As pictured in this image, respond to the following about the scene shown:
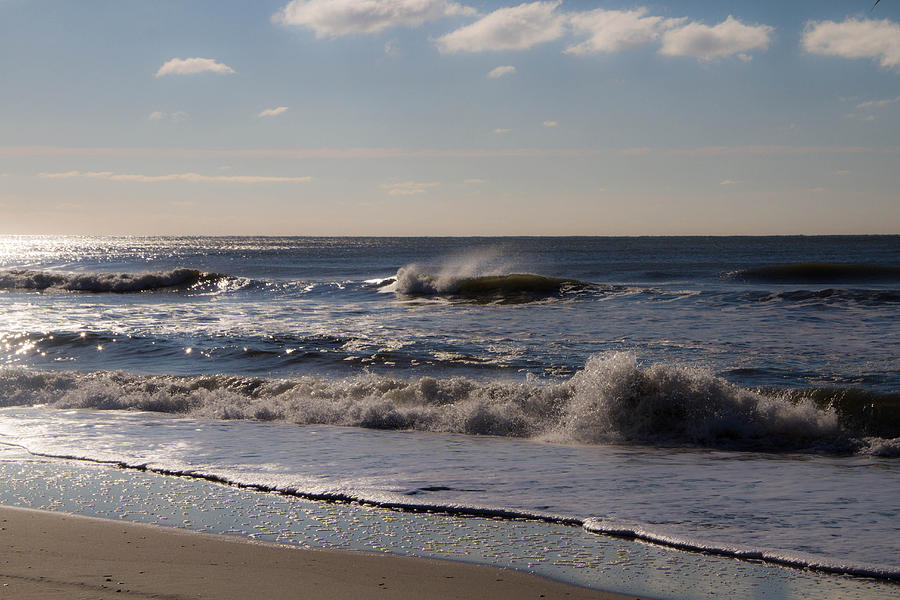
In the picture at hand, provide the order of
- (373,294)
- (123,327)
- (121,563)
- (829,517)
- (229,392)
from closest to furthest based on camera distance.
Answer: (121,563) < (829,517) < (229,392) < (123,327) < (373,294)

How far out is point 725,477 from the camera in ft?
20.0

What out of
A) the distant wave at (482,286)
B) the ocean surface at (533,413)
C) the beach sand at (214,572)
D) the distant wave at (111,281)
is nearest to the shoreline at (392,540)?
the beach sand at (214,572)

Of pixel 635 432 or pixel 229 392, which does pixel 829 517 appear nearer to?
pixel 635 432

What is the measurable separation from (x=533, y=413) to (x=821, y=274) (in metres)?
29.4

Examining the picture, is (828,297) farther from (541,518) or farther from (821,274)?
(541,518)

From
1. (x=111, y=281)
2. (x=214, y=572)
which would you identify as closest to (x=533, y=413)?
(x=214, y=572)

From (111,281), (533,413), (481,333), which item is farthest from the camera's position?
(111,281)

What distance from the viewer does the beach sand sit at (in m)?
3.59

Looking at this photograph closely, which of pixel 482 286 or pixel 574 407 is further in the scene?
pixel 482 286

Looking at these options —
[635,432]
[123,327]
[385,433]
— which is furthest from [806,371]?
[123,327]

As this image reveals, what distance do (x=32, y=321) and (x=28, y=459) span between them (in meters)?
14.1

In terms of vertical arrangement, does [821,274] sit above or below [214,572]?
above

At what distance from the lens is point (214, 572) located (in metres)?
3.84

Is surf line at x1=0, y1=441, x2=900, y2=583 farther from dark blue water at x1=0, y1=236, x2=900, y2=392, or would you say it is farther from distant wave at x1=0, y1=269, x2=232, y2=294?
distant wave at x1=0, y1=269, x2=232, y2=294
